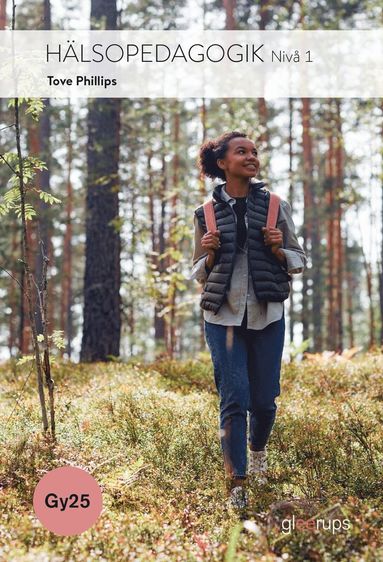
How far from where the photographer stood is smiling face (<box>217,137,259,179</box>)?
530 centimetres

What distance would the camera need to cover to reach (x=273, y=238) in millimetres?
5113

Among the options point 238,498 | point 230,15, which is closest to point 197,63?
point 230,15

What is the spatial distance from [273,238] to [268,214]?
0.85 feet

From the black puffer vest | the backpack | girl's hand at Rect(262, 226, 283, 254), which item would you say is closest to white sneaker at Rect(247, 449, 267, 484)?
the black puffer vest

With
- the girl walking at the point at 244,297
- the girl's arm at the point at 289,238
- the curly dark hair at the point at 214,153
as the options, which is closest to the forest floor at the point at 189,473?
the girl walking at the point at 244,297

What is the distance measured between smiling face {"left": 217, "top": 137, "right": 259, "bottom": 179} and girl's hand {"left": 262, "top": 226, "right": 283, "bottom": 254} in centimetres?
48

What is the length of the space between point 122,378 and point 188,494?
3.95m

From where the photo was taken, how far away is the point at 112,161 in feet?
38.8

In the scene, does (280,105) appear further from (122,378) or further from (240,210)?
(240,210)

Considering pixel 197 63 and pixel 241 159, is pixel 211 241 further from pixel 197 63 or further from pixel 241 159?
pixel 197 63

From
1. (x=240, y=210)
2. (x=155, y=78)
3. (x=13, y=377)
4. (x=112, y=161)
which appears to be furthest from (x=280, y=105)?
(x=240, y=210)

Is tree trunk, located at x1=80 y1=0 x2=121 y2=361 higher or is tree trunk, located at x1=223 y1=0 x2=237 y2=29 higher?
tree trunk, located at x1=223 y1=0 x2=237 y2=29

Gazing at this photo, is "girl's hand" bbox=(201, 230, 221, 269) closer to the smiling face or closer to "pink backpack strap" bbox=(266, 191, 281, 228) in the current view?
"pink backpack strap" bbox=(266, 191, 281, 228)

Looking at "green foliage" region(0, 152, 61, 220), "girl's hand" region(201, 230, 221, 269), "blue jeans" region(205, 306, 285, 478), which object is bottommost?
"blue jeans" region(205, 306, 285, 478)
